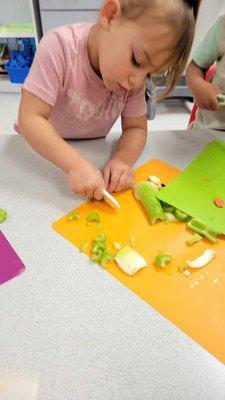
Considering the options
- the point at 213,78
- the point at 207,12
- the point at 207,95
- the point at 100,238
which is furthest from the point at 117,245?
the point at 207,12

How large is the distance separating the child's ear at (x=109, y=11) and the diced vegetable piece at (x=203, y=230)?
0.34 meters

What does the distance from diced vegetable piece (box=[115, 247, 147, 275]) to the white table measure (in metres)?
0.02

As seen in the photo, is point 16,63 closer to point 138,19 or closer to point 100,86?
point 100,86

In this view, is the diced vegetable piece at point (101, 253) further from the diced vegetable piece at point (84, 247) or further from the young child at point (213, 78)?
the young child at point (213, 78)

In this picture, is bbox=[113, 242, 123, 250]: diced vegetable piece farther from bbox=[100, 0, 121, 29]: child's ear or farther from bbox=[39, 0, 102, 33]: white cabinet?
bbox=[39, 0, 102, 33]: white cabinet

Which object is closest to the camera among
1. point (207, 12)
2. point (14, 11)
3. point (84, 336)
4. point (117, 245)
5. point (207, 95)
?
point (84, 336)

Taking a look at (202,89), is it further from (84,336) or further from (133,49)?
(84,336)

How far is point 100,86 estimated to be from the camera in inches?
25.5

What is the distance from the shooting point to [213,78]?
0.85m

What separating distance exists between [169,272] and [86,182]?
195mm

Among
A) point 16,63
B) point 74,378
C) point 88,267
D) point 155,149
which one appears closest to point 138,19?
point 155,149

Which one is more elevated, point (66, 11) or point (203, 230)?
point (66, 11)

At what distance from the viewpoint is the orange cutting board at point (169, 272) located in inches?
15.3

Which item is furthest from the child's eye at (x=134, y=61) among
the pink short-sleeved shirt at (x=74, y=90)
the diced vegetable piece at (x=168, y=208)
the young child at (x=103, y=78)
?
the diced vegetable piece at (x=168, y=208)
